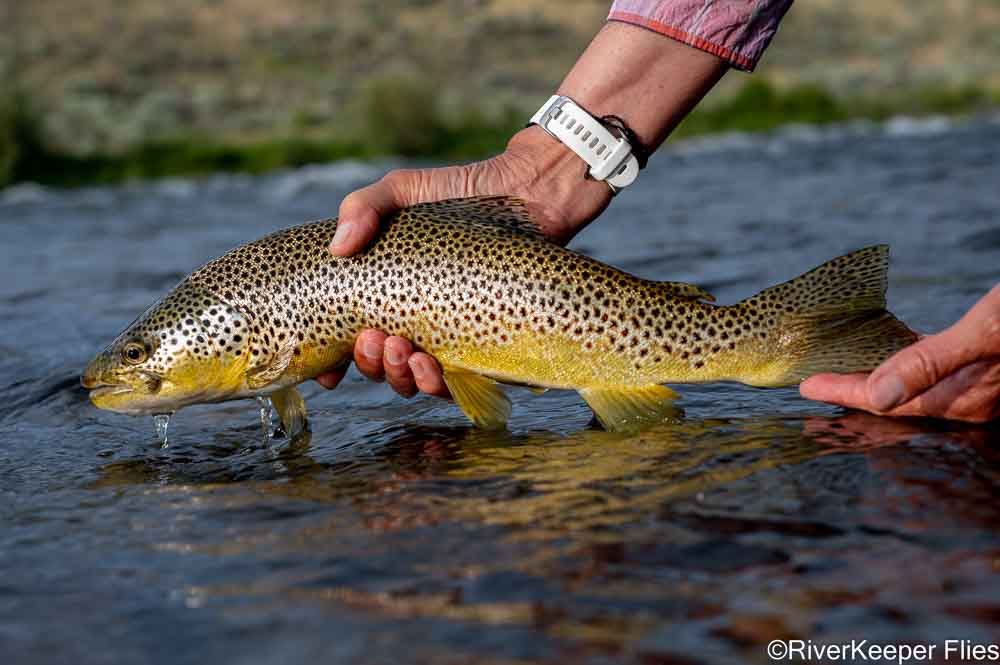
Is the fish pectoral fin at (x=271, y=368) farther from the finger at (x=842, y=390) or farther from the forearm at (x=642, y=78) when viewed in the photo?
the finger at (x=842, y=390)

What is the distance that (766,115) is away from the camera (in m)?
34.4

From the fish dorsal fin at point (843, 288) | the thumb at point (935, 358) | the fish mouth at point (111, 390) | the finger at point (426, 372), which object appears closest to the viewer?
the thumb at point (935, 358)

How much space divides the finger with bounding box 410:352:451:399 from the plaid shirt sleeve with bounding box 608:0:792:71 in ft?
5.54

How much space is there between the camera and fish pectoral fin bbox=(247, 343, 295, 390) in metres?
4.18

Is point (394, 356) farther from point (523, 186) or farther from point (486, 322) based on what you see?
point (523, 186)

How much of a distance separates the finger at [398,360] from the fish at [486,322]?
0.13ft

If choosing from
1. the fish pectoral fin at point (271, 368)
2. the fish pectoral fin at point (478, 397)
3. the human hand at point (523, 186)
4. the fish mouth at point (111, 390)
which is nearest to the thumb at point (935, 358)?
the fish pectoral fin at point (478, 397)

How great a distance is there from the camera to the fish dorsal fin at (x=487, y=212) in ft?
13.8

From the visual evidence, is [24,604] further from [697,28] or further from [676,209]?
[676,209]

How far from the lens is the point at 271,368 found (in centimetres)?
419

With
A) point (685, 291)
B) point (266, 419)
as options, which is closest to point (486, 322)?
point (685, 291)

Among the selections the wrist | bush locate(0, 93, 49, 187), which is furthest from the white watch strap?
bush locate(0, 93, 49, 187)

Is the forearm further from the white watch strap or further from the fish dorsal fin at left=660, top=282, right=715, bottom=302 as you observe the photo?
the fish dorsal fin at left=660, top=282, right=715, bottom=302

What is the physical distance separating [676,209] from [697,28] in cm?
876
